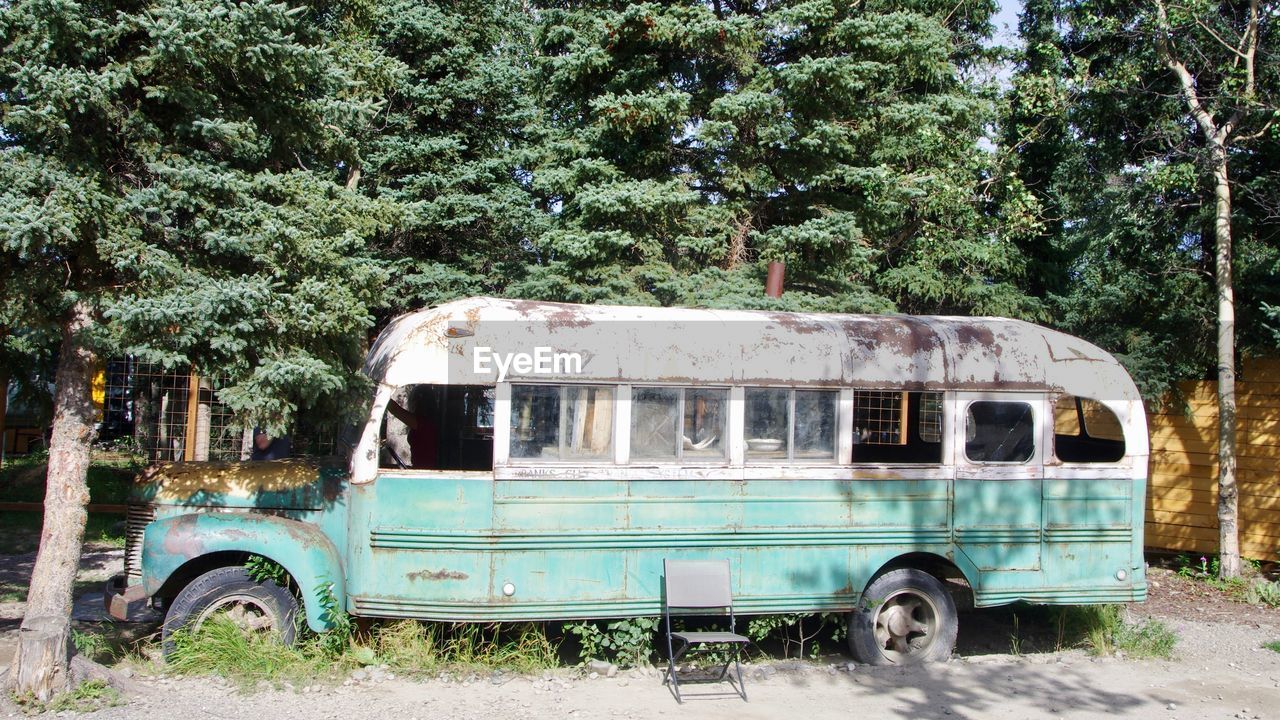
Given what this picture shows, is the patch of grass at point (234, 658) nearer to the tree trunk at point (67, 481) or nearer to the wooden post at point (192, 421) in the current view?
the tree trunk at point (67, 481)

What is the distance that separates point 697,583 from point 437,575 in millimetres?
1902

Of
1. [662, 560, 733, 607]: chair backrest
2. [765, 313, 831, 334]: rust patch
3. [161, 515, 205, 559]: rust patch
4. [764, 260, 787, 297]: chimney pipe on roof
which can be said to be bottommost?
[662, 560, 733, 607]: chair backrest

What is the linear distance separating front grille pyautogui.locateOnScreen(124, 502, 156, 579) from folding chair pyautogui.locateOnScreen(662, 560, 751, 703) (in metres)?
3.95

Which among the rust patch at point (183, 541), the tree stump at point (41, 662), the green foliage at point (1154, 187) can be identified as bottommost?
the tree stump at point (41, 662)

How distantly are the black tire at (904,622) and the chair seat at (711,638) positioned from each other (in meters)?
1.32

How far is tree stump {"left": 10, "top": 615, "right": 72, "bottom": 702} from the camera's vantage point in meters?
5.87

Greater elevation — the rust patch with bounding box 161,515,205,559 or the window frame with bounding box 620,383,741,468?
the window frame with bounding box 620,383,741,468

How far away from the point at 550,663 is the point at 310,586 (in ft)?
6.10

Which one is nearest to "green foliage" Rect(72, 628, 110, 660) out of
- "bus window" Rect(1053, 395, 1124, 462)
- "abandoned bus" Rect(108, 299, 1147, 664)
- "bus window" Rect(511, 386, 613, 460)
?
"abandoned bus" Rect(108, 299, 1147, 664)

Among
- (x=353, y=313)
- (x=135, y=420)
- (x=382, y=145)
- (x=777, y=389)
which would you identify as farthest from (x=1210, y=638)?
(x=135, y=420)

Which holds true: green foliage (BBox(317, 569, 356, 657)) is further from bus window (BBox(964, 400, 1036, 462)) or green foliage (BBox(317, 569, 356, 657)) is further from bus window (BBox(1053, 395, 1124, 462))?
bus window (BBox(1053, 395, 1124, 462))

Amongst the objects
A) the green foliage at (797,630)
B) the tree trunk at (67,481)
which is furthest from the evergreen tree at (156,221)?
the green foliage at (797,630)

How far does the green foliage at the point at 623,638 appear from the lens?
23.8ft

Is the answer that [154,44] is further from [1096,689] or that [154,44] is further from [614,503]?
[1096,689]
